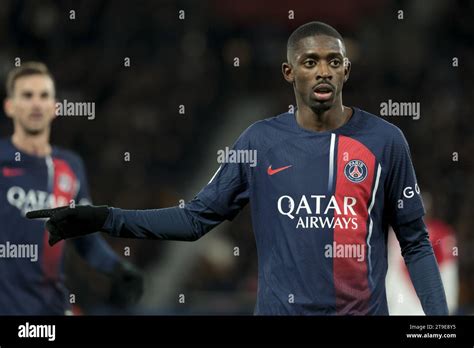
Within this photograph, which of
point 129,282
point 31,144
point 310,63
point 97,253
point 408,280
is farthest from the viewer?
point 408,280

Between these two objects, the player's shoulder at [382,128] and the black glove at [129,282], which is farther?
the black glove at [129,282]

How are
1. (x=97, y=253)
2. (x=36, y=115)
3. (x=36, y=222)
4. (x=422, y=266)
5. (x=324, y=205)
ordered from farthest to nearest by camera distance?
1. (x=36, y=115)
2. (x=36, y=222)
3. (x=97, y=253)
4. (x=324, y=205)
5. (x=422, y=266)

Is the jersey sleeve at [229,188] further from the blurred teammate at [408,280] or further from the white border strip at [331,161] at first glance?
the blurred teammate at [408,280]

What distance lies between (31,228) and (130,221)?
2.06m

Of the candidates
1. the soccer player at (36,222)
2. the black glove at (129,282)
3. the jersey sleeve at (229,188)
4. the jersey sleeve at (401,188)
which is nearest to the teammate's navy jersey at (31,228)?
the soccer player at (36,222)

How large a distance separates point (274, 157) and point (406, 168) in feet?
1.86

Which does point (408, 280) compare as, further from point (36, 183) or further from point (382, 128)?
point (382, 128)

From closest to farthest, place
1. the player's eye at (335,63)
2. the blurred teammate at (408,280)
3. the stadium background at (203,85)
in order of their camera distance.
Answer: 1. the player's eye at (335,63)
2. the blurred teammate at (408,280)
3. the stadium background at (203,85)

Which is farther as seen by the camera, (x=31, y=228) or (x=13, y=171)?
(x=13, y=171)

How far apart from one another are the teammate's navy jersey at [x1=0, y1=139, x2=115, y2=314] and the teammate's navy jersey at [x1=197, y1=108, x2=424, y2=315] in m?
2.01

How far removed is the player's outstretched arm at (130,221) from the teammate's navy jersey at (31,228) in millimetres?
1791

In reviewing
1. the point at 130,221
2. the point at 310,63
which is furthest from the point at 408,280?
the point at 130,221

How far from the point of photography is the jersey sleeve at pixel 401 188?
4.75 m

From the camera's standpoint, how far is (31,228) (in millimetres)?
6781
